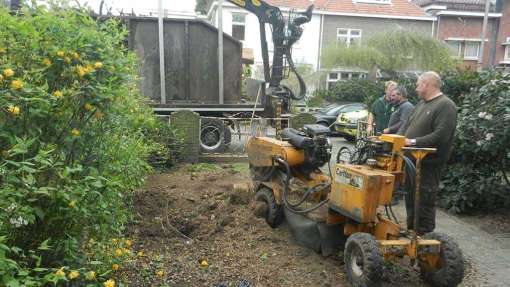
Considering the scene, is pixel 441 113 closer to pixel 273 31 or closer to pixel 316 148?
pixel 316 148

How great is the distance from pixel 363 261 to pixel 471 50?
3341cm

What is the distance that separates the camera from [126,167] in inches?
140

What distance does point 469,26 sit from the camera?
1273 inches

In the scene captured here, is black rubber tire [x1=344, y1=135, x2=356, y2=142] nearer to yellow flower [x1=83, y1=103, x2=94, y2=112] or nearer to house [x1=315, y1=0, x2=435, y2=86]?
house [x1=315, y1=0, x2=435, y2=86]

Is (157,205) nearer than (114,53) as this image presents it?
No

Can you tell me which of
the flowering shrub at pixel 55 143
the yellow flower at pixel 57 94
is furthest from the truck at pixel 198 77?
the yellow flower at pixel 57 94

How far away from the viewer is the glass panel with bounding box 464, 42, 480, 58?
33000mm

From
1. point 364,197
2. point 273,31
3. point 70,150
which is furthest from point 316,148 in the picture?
point 273,31

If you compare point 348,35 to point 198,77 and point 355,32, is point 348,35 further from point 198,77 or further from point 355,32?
point 198,77

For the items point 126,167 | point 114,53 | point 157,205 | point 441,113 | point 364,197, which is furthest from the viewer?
point 157,205

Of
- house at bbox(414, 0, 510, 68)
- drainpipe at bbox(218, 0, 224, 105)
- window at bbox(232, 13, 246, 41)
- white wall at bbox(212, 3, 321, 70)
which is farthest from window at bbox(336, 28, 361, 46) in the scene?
drainpipe at bbox(218, 0, 224, 105)

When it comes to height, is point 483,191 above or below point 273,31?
below

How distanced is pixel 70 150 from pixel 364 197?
2443 mm

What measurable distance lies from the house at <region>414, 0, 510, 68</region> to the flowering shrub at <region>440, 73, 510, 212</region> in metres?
25.6
